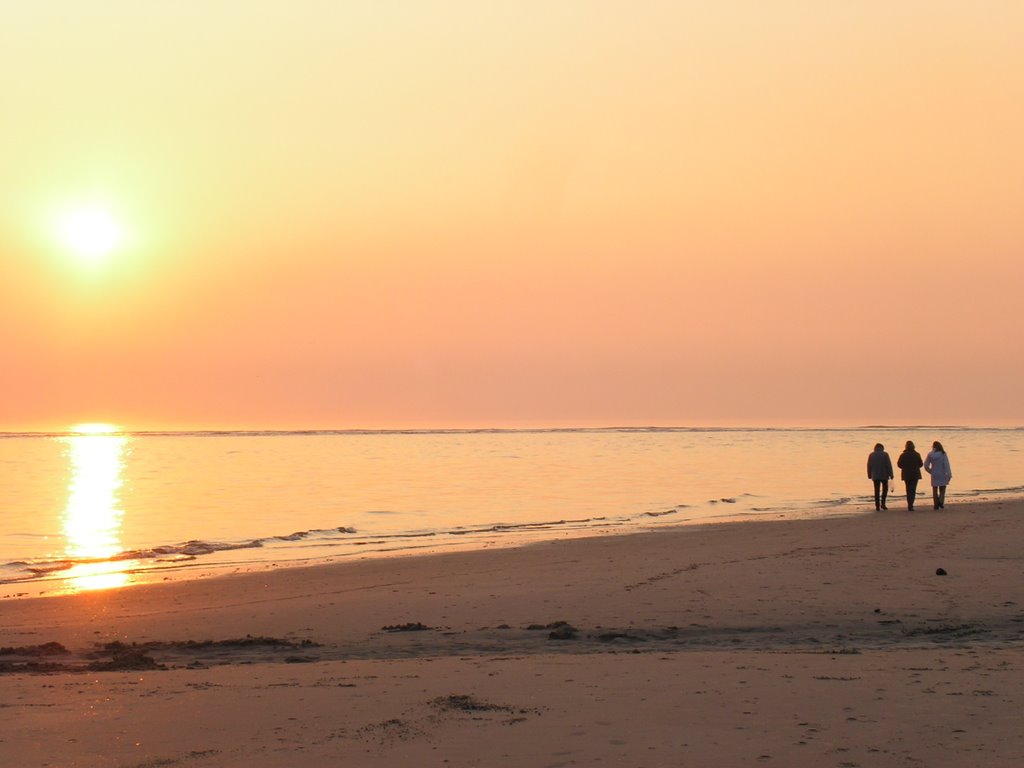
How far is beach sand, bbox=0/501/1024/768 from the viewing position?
23.3 feet

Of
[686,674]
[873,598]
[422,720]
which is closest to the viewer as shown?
[422,720]

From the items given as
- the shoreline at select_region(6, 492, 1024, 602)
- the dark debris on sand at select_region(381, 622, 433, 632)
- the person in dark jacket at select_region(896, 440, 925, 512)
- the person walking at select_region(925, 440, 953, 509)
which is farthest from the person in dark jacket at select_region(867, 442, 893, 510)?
the dark debris on sand at select_region(381, 622, 433, 632)

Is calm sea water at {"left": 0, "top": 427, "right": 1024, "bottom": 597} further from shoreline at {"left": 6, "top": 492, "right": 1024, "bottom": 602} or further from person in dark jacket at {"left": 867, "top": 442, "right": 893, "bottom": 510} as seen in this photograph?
person in dark jacket at {"left": 867, "top": 442, "right": 893, "bottom": 510}

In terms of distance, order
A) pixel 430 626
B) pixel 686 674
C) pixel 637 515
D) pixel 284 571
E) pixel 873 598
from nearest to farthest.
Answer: pixel 686 674 → pixel 430 626 → pixel 873 598 → pixel 284 571 → pixel 637 515

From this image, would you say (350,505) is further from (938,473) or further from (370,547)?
(938,473)

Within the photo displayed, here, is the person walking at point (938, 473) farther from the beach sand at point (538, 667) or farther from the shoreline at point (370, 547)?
the beach sand at point (538, 667)

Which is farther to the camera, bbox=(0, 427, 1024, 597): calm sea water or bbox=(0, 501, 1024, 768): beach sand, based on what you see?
bbox=(0, 427, 1024, 597): calm sea water

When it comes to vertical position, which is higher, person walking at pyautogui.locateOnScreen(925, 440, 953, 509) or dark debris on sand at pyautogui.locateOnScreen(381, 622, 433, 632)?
person walking at pyautogui.locateOnScreen(925, 440, 953, 509)

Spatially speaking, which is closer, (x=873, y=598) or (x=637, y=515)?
(x=873, y=598)

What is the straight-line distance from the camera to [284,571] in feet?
60.3

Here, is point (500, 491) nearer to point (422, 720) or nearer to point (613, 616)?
point (613, 616)

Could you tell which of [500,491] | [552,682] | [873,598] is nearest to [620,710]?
[552,682]

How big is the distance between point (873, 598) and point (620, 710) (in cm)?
649

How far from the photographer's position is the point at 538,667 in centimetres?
960
